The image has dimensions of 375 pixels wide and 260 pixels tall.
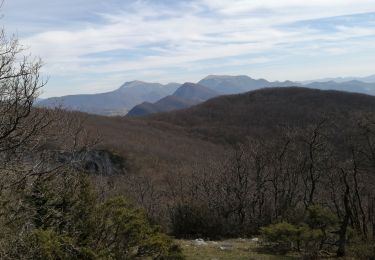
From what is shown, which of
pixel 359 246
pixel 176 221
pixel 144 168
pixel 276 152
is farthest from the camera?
pixel 144 168

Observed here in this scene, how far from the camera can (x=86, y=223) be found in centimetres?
1323

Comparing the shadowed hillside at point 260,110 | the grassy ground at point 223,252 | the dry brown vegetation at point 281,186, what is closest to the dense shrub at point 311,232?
the dry brown vegetation at point 281,186

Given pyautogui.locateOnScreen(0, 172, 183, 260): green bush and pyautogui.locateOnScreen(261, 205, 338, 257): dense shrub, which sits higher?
pyautogui.locateOnScreen(0, 172, 183, 260): green bush

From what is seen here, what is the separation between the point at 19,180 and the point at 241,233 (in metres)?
24.3

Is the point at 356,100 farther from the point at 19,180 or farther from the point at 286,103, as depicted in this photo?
the point at 19,180

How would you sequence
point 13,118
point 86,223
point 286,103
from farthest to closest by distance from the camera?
point 286,103, point 86,223, point 13,118

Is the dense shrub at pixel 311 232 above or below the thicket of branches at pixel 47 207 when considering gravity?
below

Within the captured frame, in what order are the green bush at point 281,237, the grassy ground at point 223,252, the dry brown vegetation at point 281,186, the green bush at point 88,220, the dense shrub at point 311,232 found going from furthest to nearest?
the dry brown vegetation at point 281,186
the green bush at point 281,237
the dense shrub at point 311,232
the grassy ground at point 223,252
the green bush at point 88,220

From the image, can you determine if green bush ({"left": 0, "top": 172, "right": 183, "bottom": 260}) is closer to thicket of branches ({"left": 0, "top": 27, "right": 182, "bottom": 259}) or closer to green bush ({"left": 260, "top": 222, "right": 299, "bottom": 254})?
thicket of branches ({"left": 0, "top": 27, "right": 182, "bottom": 259})

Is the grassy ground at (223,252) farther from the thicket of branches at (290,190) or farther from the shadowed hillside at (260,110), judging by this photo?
the shadowed hillside at (260,110)

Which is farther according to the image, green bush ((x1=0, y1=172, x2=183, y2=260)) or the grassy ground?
the grassy ground

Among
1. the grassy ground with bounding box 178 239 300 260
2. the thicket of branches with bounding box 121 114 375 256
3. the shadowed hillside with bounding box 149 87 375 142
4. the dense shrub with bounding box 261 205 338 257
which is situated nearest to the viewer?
the grassy ground with bounding box 178 239 300 260

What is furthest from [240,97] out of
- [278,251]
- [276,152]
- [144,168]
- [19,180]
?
[19,180]

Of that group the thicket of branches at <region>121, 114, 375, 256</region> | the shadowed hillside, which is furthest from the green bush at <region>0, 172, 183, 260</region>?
the shadowed hillside
